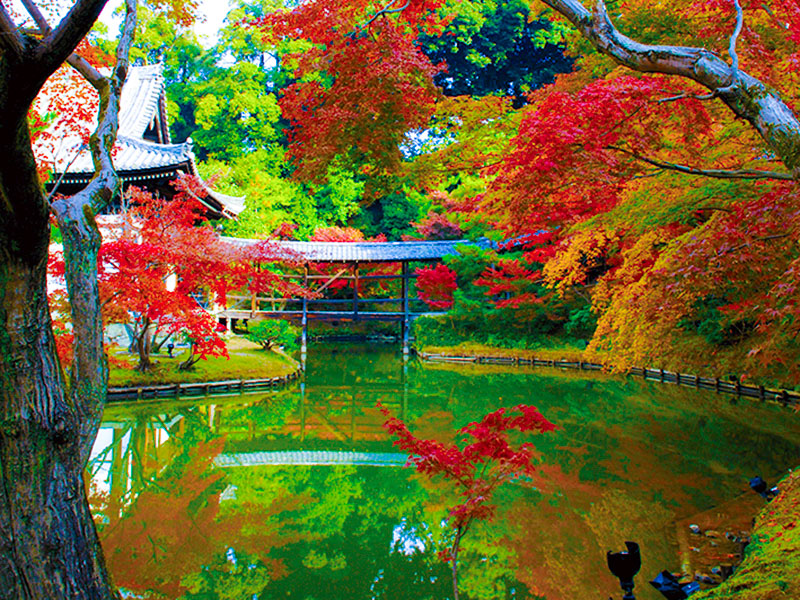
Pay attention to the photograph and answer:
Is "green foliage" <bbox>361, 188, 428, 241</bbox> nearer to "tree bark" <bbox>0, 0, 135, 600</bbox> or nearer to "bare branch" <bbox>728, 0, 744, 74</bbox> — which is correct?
"bare branch" <bbox>728, 0, 744, 74</bbox>

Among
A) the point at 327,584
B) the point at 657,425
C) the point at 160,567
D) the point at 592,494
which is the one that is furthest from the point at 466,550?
the point at 657,425

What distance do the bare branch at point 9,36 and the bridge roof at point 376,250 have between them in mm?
14344

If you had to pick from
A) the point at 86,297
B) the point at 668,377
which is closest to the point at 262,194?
the point at 668,377

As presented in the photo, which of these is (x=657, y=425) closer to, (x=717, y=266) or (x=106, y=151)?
(x=717, y=266)

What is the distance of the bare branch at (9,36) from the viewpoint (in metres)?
1.67

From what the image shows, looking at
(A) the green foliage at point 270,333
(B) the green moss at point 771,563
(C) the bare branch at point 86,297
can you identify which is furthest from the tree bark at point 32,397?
(A) the green foliage at point 270,333

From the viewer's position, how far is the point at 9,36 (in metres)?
1.69

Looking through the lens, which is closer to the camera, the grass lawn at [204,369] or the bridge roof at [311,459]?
the bridge roof at [311,459]

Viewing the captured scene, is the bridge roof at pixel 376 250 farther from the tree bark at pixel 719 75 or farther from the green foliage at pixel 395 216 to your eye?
the tree bark at pixel 719 75

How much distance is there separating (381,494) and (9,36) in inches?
180

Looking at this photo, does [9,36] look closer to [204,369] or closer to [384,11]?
[384,11]

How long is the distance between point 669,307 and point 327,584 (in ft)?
11.4

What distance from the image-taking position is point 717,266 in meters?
3.52

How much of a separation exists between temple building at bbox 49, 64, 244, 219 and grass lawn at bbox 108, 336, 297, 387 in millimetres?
3150
